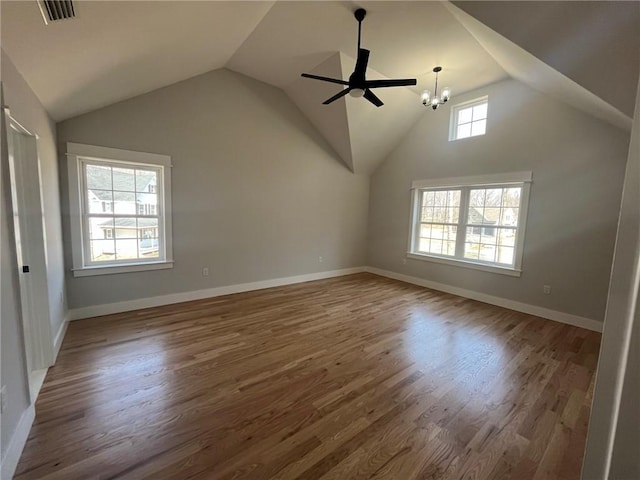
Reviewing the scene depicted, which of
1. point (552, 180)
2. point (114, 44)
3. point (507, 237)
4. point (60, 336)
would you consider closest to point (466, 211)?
point (507, 237)

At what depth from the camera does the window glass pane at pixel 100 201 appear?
3469 mm

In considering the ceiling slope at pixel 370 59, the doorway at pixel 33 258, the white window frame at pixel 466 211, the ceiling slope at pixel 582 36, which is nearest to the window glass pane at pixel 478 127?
the ceiling slope at pixel 370 59

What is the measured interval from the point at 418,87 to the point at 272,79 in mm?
2422

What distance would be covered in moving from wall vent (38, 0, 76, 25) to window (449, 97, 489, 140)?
520 cm

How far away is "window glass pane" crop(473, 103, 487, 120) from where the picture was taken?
4.59 metres

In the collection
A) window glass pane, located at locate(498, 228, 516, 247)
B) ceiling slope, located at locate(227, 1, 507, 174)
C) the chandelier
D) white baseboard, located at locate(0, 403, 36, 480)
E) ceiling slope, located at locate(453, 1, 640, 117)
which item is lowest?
white baseboard, located at locate(0, 403, 36, 480)

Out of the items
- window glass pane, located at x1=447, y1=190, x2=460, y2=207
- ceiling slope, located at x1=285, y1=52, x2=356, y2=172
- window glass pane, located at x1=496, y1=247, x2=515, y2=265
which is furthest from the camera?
window glass pane, located at x1=447, y1=190, x2=460, y2=207

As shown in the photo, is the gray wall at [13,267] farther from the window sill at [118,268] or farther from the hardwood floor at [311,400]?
the window sill at [118,268]

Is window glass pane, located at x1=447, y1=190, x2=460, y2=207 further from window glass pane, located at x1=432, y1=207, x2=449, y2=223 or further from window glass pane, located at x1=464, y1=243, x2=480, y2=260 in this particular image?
window glass pane, located at x1=464, y1=243, x2=480, y2=260

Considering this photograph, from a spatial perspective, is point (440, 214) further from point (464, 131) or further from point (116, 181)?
point (116, 181)

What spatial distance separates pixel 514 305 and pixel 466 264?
3.07ft

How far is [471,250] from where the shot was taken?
4.89 m

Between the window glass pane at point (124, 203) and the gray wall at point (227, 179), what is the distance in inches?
19.8

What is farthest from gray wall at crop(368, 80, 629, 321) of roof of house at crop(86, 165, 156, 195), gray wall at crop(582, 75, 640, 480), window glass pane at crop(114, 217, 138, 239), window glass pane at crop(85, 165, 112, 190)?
window glass pane at crop(85, 165, 112, 190)
